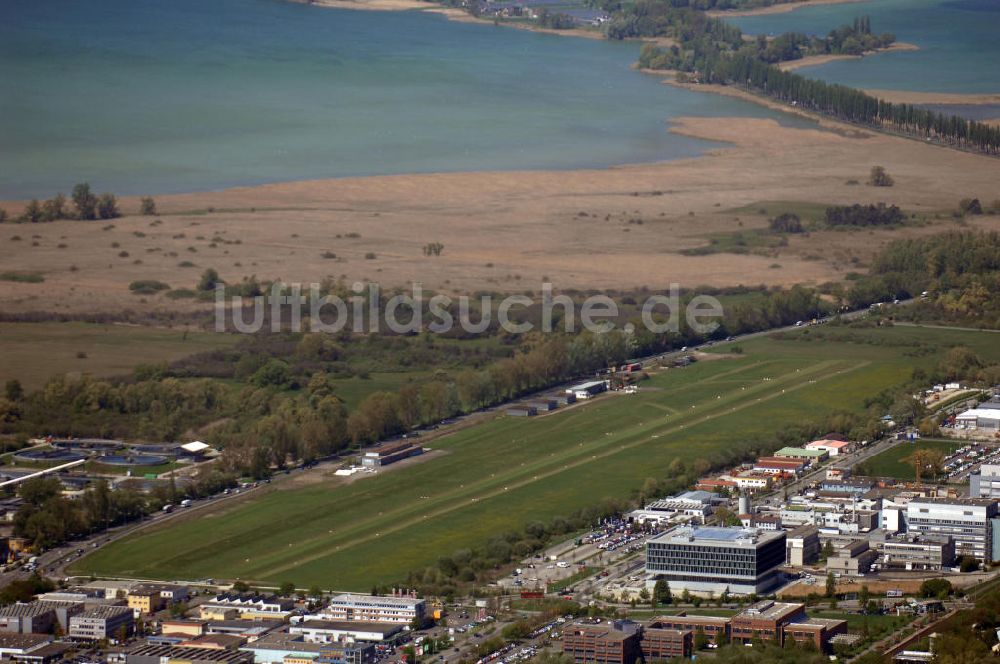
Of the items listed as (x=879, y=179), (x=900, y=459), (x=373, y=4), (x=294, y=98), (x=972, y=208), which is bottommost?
(x=900, y=459)

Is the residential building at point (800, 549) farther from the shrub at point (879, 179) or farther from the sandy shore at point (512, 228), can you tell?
the shrub at point (879, 179)

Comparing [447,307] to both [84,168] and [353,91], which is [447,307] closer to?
[84,168]

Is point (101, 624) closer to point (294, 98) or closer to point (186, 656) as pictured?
point (186, 656)

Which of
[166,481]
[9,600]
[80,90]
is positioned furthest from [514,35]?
[9,600]

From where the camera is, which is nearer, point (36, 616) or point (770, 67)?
point (36, 616)

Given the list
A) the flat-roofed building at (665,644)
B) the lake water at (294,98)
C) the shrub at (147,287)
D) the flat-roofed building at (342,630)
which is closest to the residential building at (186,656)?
the flat-roofed building at (342,630)

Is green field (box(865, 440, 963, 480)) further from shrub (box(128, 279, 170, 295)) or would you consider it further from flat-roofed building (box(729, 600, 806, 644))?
shrub (box(128, 279, 170, 295))

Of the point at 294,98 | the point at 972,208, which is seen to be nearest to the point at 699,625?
the point at 972,208
